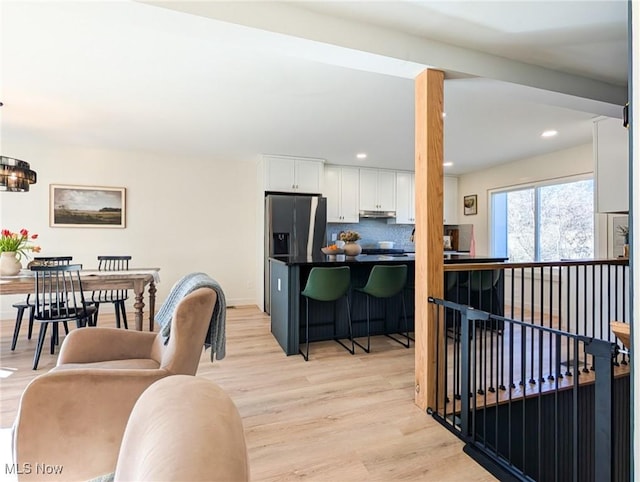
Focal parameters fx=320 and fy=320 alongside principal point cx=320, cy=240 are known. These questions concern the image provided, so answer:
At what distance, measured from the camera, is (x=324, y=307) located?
348 centimetres

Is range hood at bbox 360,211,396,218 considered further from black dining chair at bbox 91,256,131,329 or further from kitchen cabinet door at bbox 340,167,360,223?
black dining chair at bbox 91,256,131,329

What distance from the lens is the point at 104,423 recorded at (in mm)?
1324

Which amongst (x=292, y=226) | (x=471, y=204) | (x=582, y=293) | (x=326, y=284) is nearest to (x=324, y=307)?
(x=326, y=284)

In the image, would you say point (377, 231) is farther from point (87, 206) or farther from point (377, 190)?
point (87, 206)

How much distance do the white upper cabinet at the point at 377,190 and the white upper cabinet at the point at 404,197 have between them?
0.09 meters

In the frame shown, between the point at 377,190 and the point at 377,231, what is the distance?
81cm

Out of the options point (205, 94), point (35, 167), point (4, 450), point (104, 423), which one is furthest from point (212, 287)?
point (35, 167)

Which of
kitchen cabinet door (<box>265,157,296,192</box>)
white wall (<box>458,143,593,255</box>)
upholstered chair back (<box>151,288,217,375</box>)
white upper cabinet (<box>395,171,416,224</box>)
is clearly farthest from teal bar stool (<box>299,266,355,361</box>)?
white wall (<box>458,143,593,255</box>)

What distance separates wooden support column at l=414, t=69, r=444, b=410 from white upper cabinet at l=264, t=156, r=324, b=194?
3110 millimetres

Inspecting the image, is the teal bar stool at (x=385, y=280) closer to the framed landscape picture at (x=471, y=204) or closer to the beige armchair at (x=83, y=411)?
the beige armchair at (x=83, y=411)

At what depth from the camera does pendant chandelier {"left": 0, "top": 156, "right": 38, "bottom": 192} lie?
2742 mm

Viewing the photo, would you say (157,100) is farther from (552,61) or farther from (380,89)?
(552,61)

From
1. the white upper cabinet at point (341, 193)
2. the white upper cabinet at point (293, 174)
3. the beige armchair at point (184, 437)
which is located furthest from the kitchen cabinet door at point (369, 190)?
the beige armchair at point (184, 437)

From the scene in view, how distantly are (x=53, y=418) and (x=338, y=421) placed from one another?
143 cm
